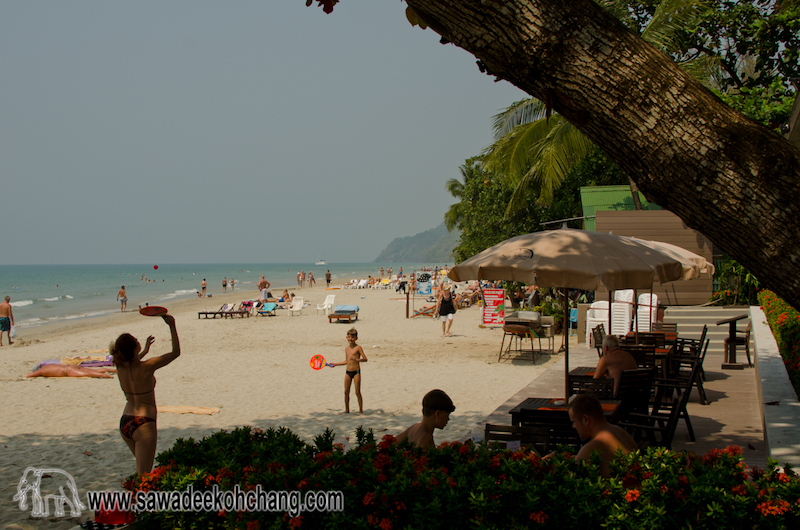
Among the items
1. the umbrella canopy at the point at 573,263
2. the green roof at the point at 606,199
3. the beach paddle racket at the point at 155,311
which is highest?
the green roof at the point at 606,199

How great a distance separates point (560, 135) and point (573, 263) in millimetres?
10880

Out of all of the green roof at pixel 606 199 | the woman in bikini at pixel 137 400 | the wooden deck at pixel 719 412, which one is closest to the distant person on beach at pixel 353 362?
the wooden deck at pixel 719 412

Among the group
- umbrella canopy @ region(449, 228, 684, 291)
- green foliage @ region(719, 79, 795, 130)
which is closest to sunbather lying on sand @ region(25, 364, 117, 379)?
umbrella canopy @ region(449, 228, 684, 291)

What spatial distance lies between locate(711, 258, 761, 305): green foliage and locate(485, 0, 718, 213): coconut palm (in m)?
2.85

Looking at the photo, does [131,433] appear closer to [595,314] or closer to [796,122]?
[796,122]

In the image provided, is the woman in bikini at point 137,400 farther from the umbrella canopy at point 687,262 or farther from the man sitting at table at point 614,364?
the umbrella canopy at point 687,262

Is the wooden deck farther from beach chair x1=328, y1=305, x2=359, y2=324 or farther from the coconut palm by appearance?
beach chair x1=328, y1=305, x2=359, y2=324

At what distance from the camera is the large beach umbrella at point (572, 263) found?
5.39m

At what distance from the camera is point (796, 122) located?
604cm

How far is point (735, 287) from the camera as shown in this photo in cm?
1530

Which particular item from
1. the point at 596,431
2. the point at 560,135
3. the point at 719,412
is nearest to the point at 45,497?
the point at 596,431

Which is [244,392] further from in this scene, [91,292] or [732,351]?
[91,292]

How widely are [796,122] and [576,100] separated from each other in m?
4.93

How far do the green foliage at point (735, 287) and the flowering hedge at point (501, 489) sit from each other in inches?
541
